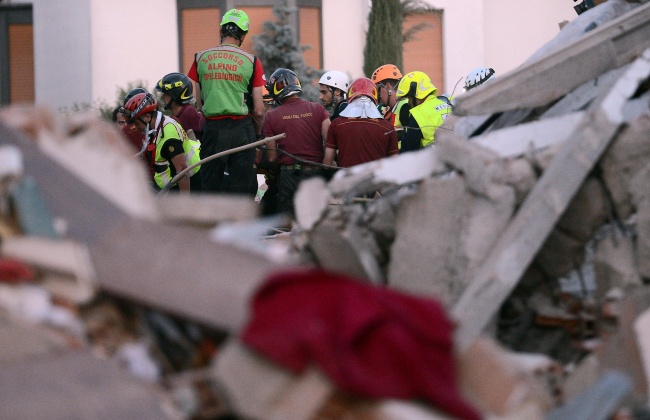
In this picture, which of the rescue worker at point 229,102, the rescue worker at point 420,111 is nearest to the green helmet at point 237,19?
the rescue worker at point 229,102

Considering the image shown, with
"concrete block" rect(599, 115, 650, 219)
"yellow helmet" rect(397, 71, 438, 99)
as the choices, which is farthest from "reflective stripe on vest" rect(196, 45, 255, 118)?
"concrete block" rect(599, 115, 650, 219)

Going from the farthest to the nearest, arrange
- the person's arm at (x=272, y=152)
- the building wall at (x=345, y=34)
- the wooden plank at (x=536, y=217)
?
the building wall at (x=345, y=34) → the person's arm at (x=272, y=152) → the wooden plank at (x=536, y=217)

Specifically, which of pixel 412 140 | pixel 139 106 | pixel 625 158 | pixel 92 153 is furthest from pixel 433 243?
pixel 412 140

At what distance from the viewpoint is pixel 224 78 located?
1002 cm

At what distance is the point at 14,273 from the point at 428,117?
Answer: 27.2ft

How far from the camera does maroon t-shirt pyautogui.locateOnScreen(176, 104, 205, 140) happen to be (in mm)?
11188

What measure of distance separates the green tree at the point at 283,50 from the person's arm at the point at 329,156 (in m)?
8.85

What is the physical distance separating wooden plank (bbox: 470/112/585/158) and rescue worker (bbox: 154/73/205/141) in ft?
20.2

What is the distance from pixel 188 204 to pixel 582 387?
192 cm

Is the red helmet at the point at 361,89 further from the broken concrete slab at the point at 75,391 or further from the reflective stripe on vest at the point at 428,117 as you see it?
the broken concrete slab at the point at 75,391

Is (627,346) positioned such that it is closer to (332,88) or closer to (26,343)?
(26,343)

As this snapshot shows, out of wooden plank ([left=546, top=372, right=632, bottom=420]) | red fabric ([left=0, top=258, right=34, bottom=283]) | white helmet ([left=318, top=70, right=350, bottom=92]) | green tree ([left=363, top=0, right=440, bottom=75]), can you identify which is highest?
green tree ([left=363, top=0, right=440, bottom=75])

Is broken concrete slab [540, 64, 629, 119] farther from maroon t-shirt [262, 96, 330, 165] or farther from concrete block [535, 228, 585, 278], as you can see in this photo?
maroon t-shirt [262, 96, 330, 165]

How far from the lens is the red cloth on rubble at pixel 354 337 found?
3066 millimetres
